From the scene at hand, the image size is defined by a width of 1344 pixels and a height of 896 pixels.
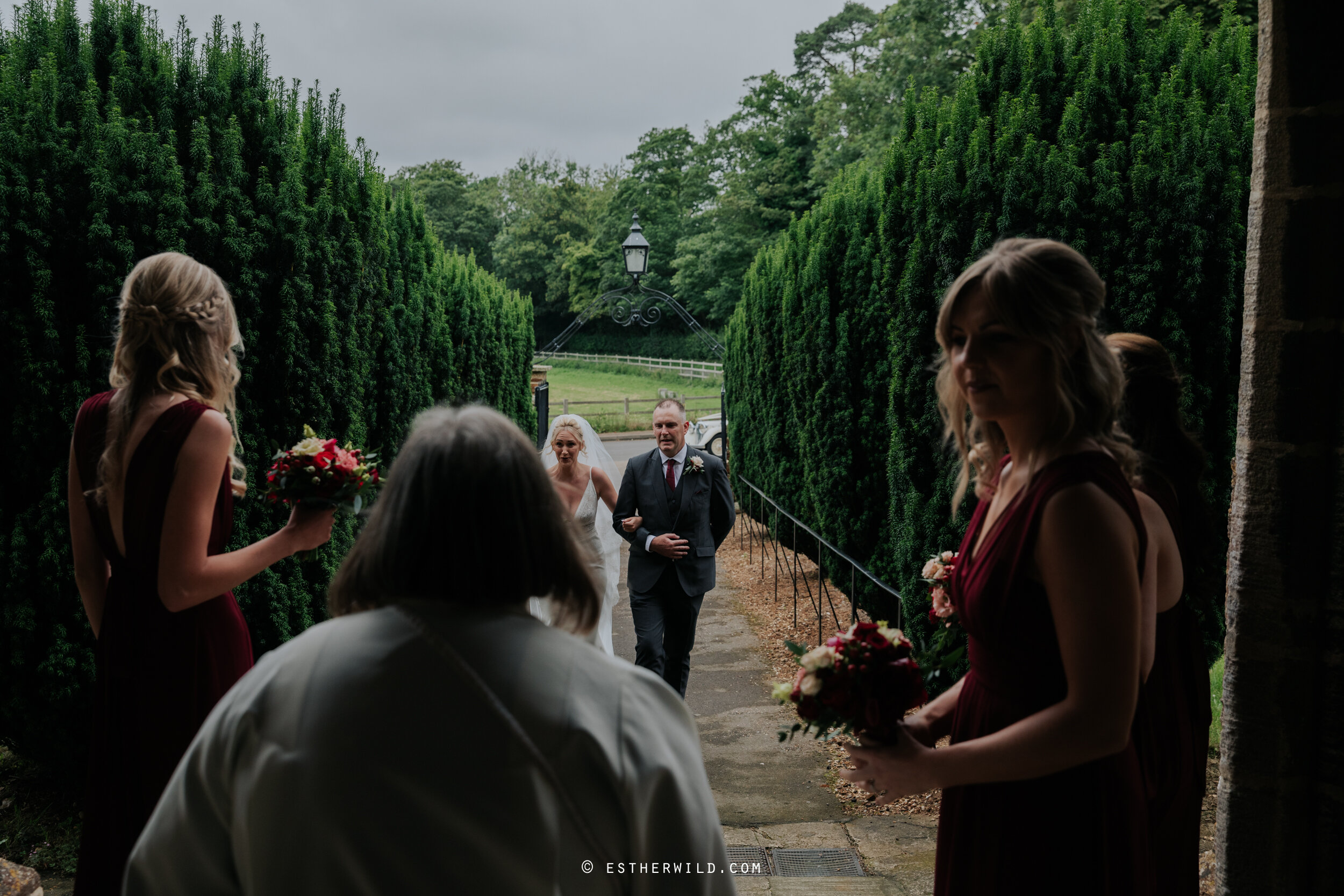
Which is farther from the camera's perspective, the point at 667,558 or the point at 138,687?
the point at 667,558

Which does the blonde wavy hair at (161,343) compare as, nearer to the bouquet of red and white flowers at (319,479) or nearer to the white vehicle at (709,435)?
the bouquet of red and white flowers at (319,479)

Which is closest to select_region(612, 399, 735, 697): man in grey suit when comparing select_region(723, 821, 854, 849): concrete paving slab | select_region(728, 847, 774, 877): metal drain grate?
select_region(723, 821, 854, 849): concrete paving slab

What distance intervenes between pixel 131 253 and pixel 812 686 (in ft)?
14.1

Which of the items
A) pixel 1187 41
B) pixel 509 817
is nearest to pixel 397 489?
pixel 509 817

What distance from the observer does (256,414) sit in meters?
5.12

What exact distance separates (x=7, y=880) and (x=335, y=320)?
3.08m

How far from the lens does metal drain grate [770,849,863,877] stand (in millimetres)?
4602

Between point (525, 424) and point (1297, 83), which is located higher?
point (1297, 83)

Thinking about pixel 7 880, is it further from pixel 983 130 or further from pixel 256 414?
pixel 983 130

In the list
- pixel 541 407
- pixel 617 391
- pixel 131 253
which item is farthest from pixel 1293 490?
pixel 617 391

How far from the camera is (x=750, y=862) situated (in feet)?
15.4

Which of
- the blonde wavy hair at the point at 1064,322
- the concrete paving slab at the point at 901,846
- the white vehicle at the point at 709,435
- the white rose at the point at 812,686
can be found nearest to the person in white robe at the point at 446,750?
the white rose at the point at 812,686

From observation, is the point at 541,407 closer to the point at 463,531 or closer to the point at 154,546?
the point at 154,546

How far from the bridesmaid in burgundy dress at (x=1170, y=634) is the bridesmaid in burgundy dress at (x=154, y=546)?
2.59 meters
